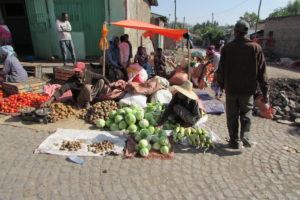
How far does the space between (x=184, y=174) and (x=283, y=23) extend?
71.3 ft

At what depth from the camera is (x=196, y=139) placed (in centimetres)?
371

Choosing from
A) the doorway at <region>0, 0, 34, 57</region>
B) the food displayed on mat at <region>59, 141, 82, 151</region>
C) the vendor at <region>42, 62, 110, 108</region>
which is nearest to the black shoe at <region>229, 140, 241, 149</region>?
the food displayed on mat at <region>59, 141, 82, 151</region>

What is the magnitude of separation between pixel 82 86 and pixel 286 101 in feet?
17.9

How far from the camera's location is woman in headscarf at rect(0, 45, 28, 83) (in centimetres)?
573

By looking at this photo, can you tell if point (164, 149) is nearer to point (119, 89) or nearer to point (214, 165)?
point (214, 165)

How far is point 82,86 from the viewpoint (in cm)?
530

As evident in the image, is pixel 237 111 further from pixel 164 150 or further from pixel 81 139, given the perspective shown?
pixel 81 139

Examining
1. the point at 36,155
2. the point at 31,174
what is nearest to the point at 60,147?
the point at 36,155

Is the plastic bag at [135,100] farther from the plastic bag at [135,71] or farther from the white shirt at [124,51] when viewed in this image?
the white shirt at [124,51]

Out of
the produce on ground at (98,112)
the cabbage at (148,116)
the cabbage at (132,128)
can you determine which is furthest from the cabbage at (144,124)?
the produce on ground at (98,112)

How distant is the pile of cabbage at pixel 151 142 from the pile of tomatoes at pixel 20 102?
9.67 ft

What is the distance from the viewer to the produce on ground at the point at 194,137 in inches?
146

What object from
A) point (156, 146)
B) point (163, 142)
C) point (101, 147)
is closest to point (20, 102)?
point (101, 147)

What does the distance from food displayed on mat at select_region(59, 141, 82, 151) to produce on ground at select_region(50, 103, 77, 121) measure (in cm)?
120
